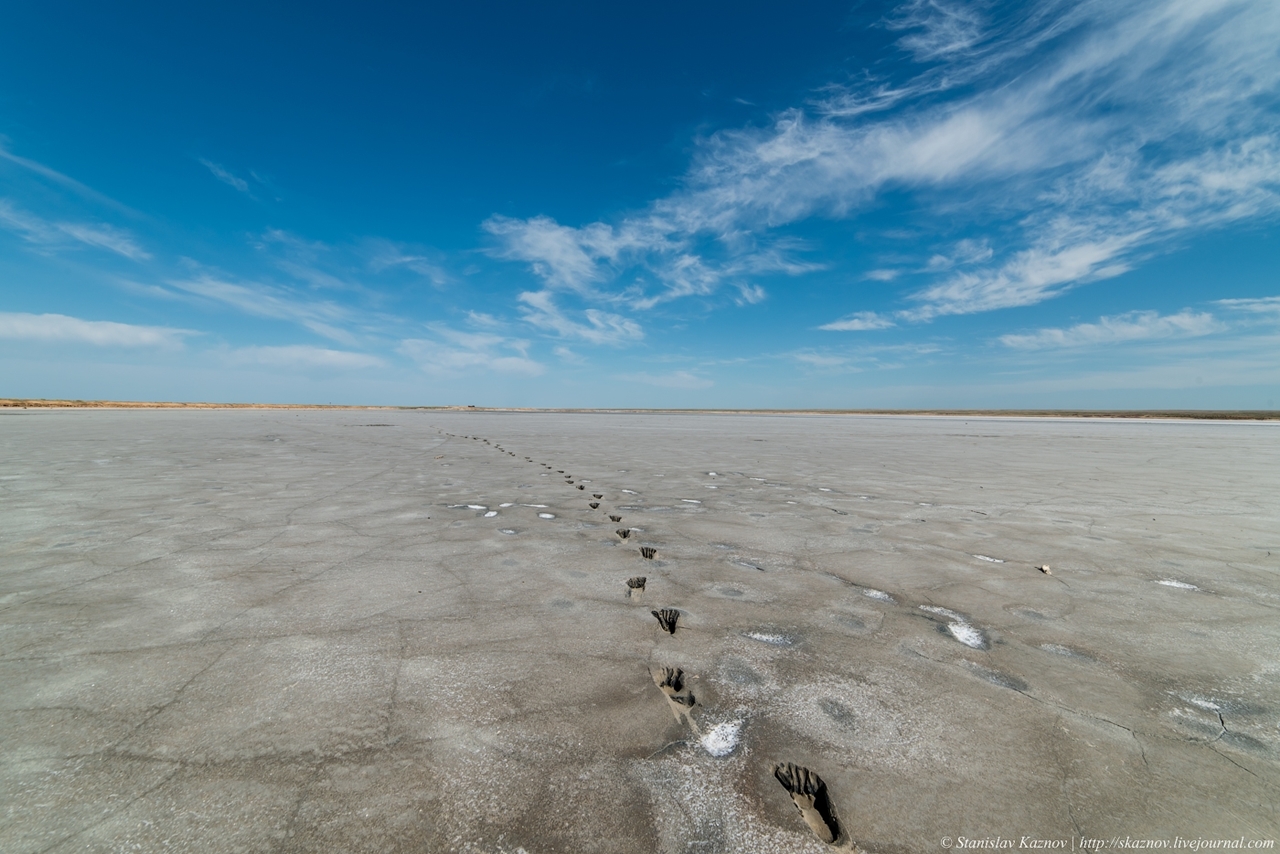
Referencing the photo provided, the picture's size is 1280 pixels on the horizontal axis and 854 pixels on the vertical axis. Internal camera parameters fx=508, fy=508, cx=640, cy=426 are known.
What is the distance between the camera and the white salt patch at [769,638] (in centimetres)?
244

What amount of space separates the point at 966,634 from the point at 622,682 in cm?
Result: 180

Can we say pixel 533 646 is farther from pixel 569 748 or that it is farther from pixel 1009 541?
pixel 1009 541

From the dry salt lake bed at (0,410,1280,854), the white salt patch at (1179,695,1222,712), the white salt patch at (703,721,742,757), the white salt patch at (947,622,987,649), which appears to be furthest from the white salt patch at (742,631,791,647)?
the white salt patch at (1179,695,1222,712)

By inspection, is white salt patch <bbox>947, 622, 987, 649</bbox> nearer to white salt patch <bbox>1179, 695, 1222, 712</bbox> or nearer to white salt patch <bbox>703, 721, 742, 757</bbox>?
white salt patch <bbox>1179, 695, 1222, 712</bbox>

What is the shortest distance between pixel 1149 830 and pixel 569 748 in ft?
5.47

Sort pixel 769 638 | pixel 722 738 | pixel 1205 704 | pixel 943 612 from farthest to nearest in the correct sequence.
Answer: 1. pixel 943 612
2. pixel 769 638
3. pixel 1205 704
4. pixel 722 738

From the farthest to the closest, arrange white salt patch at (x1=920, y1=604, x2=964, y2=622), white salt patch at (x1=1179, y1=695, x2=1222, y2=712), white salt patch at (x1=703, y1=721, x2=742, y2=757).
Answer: white salt patch at (x1=920, y1=604, x2=964, y2=622) < white salt patch at (x1=1179, y1=695, x2=1222, y2=712) < white salt patch at (x1=703, y1=721, x2=742, y2=757)

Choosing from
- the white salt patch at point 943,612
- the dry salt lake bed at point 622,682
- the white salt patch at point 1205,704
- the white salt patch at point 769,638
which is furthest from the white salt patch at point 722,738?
the white salt patch at point 1205,704

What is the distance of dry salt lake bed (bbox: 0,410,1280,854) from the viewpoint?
1417 mm

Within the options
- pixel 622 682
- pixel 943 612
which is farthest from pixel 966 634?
pixel 622 682

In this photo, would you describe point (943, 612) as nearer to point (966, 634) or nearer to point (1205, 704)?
point (966, 634)

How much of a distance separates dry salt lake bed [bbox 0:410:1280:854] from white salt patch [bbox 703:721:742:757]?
0.6 inches

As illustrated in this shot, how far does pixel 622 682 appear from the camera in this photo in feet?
6.77

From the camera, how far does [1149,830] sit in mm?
1413
